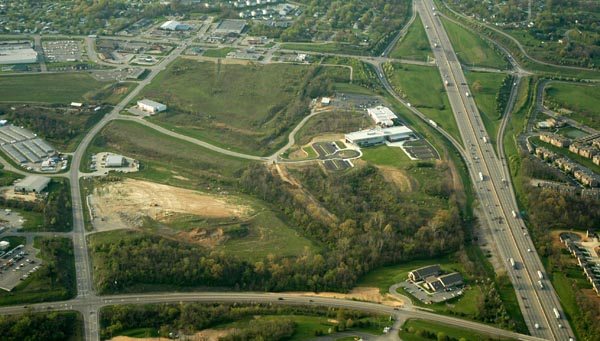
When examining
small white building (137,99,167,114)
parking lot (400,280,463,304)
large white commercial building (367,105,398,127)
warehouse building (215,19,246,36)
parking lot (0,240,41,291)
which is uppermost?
warehouse building (215,19,246,36)

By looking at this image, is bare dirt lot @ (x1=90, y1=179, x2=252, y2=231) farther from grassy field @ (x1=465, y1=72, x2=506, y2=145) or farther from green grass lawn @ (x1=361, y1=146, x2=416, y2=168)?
grassy field @ (x1=465, y1=72, x2=506, y2=145)

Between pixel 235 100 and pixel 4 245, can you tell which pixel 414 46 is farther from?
pixel 4 245

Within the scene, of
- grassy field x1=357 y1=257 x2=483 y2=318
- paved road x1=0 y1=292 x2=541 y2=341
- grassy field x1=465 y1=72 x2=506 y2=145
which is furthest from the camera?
grassy field x1=465 y1=72 x2=506 y2=145

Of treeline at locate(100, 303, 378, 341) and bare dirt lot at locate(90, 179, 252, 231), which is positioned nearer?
treeline at locate(100, 303, 378, 341)

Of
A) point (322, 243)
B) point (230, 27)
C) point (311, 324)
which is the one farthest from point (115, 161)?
point (230, 27)

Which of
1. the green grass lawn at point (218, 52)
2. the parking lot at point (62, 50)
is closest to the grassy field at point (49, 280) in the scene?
the parking lot at point (62, 50)

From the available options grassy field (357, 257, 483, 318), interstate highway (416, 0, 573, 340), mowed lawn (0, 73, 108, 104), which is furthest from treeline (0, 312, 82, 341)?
mowed lawn (0, 73, 108, 104)

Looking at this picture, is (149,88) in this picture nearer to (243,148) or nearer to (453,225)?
(243,148)

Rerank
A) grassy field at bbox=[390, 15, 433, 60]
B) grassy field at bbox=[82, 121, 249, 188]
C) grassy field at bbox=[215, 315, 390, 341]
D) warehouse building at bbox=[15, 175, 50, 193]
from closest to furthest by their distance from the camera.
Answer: grassy field at bbox=[215, 315, 390, 341], warehouse building at bbox=[15, 175, 50, 193], grassy field at bbox=[82, 121, 249, 188], grassy field at bbox=[390, 15, 433, 60]
